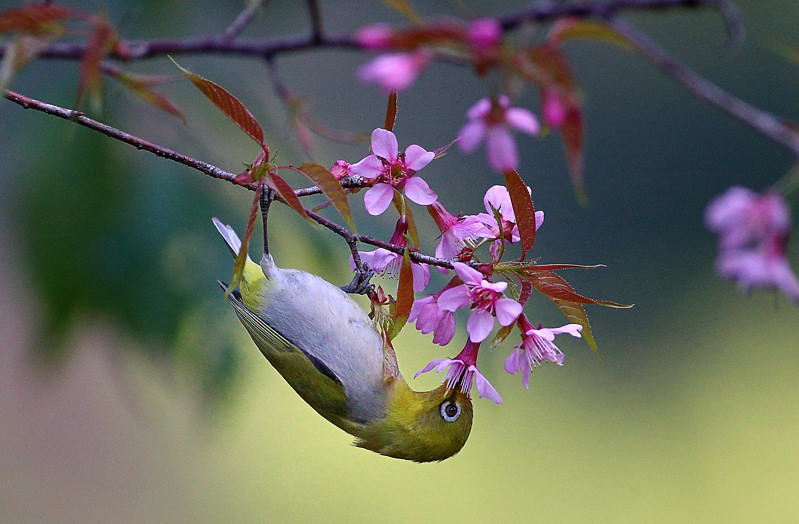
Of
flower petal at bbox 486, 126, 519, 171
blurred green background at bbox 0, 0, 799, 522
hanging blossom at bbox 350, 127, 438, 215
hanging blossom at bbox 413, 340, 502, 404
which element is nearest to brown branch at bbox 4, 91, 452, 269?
hanging blossom at bbox 350, 127, 438, 215

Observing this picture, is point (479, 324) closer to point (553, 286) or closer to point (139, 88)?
point (553, 286)

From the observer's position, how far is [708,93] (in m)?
0.63

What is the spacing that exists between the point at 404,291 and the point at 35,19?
0.69 metres

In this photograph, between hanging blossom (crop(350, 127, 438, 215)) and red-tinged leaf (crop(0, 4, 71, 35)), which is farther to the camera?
hanging blossom (crop(350, 127, 438, 215))

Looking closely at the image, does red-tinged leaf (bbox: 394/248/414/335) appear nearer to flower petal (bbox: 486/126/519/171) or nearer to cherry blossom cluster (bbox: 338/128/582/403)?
cherry blossom cluster (bbox: 338/128/582/403)

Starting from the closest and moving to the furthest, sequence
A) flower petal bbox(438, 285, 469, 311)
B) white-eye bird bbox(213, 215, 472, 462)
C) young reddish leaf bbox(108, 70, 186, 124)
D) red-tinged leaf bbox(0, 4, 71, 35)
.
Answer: red-tinged leaf bbox(0, 4, 71, 35) < young reddish leaf bbox(108, 70, 186, 124) < flower petal bbox(438, 285, 469, 311) < white-eye bird bbox(213, 215, 472, 462)

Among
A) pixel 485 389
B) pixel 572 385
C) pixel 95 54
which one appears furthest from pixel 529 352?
pixel 572 385

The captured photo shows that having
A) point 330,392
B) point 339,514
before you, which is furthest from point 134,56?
point 339,514

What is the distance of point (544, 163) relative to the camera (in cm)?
555

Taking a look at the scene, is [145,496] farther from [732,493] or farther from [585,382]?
[732,493]

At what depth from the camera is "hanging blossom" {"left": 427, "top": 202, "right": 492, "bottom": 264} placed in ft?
4.49

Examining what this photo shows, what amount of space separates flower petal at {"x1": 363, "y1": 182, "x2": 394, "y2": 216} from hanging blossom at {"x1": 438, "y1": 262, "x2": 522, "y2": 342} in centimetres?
18

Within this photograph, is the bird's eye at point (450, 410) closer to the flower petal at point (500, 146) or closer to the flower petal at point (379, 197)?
the flower petal at point (379, 197)

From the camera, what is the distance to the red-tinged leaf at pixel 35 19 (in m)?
0.73
